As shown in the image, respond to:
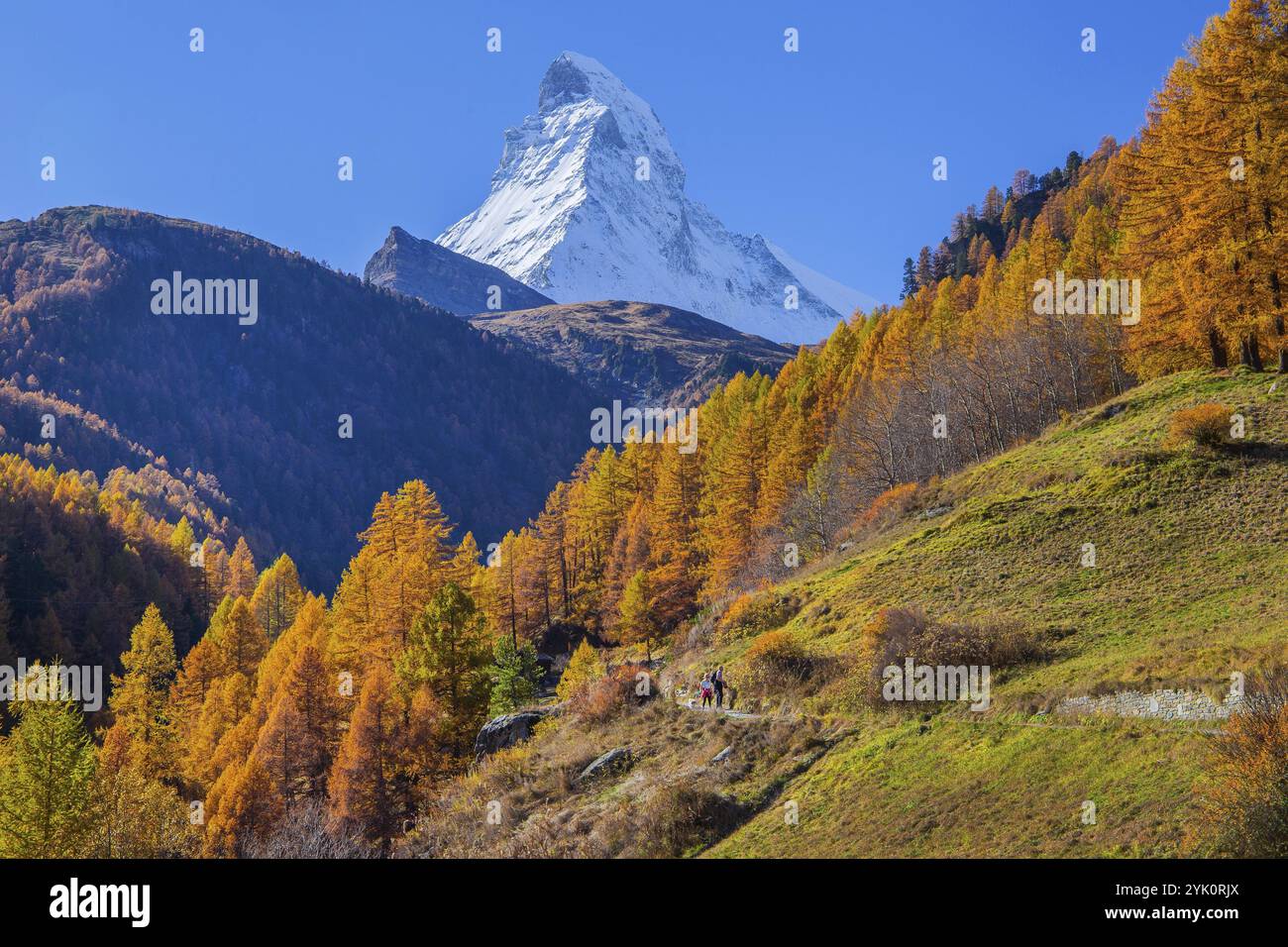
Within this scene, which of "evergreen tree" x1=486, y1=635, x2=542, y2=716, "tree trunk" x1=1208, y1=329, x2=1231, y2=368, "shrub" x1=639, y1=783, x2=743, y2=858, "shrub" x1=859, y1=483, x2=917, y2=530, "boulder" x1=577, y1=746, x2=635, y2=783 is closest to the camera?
"shrub" x1=639, y1=783, x2=743, y2=858

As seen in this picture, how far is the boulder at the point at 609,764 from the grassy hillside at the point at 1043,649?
753 mm

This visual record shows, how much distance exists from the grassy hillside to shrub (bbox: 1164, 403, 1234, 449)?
0.58m

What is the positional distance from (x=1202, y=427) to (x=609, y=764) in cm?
2494

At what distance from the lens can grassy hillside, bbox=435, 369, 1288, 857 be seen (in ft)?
55.8

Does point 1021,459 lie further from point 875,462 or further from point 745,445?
point 745,445

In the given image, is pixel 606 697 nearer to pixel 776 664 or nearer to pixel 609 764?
pixel 609 764

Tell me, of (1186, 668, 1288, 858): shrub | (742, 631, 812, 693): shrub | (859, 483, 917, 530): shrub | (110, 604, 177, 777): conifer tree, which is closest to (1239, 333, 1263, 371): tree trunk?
(859, 483, 917, 530): shrub

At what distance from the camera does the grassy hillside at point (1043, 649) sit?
17.0m

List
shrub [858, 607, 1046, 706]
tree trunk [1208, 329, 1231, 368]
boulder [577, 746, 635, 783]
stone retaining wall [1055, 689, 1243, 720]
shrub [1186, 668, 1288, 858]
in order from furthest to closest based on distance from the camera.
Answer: tree trunk [1208, 329, 1231, 368] → boulder [577, 746, 635, 783] → shrub [858, 607, 1046, 706] → stone retaining wall [1055, 689, 1243, 720] → shrub [1186, 668, 1288, 858]

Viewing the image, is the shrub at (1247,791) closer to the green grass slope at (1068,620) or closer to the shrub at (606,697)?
the green grass slope at (1068,620)

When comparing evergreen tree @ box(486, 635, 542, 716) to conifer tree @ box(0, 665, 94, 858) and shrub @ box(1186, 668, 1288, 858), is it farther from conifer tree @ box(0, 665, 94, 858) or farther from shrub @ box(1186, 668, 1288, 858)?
shrub @ box(1186, 668, 1288, 858)

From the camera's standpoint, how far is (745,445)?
6788cm
